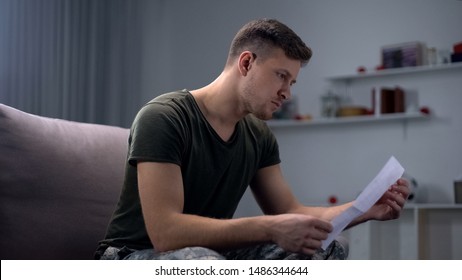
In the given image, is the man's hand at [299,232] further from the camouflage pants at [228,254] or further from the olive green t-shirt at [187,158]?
the olive green t-shirt at [187,158]

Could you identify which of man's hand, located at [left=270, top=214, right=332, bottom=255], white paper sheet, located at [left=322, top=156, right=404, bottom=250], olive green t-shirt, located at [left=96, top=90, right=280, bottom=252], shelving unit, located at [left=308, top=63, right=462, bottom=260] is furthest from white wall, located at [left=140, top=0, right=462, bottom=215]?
man's hand, located at [left=270, top=214, right=332, bottom=255]

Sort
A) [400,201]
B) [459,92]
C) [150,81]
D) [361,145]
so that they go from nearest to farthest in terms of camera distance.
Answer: [400,201]
[459,92]
[361,145]
[150,81]

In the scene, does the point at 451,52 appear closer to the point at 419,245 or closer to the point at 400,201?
the point at 419,245

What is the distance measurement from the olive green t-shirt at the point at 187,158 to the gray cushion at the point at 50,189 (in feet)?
0.41

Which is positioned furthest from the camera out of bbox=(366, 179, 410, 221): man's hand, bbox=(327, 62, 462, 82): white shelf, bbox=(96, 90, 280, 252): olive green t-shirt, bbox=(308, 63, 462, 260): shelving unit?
bbox=(327, 62, 462, 82): white shelf

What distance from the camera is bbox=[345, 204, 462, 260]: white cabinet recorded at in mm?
3801

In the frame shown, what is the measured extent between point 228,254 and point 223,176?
0.20 meters

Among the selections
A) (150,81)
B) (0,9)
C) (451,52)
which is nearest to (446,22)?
(451,52)

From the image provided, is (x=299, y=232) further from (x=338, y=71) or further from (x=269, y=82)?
(x=338, y=71)

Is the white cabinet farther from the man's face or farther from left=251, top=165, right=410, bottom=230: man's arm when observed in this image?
the man's face

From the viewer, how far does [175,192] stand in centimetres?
134

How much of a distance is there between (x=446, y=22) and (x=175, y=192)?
10.6ft

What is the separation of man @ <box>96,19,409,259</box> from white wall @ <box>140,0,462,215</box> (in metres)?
2.57
